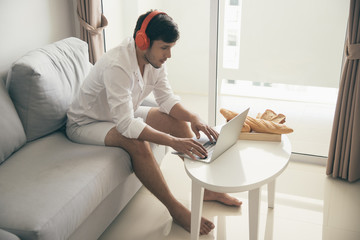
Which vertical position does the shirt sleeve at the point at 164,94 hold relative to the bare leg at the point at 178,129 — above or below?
above

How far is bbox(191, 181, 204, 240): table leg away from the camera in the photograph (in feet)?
5.50

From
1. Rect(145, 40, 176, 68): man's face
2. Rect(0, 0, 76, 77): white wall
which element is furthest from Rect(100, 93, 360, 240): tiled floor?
Rect(0, 0, 76, 77): white wall

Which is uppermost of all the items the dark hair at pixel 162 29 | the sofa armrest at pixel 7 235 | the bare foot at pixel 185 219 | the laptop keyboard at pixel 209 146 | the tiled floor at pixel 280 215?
the dark hair at pixel 162 29

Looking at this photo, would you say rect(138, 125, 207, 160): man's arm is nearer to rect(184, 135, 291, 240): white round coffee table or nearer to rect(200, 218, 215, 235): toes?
rect(184, 135, 291, 240): white round coffee table

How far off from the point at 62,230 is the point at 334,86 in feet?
6.21

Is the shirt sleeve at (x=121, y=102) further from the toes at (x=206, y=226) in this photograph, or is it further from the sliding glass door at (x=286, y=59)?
the sliding glass door at (x=286, y=59)

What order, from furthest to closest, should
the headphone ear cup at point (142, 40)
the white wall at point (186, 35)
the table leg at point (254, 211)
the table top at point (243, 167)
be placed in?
the white wall at point (186, 35) → the headphone ear cup at point (142, 40) → the table leg at point (254, 211) → the table top at point (243, 167)

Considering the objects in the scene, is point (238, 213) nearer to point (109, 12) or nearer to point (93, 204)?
point (93, 204)

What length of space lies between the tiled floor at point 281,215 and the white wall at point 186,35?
5.65 ft

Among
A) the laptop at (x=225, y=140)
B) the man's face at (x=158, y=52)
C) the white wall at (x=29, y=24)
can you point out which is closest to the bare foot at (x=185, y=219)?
the laptop at (x=225, y=140)

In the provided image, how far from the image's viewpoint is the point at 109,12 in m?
3.18

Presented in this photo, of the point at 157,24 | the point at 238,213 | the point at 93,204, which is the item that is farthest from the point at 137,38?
the point at 238,213

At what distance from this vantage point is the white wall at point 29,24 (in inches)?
85.4

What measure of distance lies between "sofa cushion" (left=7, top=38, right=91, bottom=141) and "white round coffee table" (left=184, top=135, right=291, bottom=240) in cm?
81
